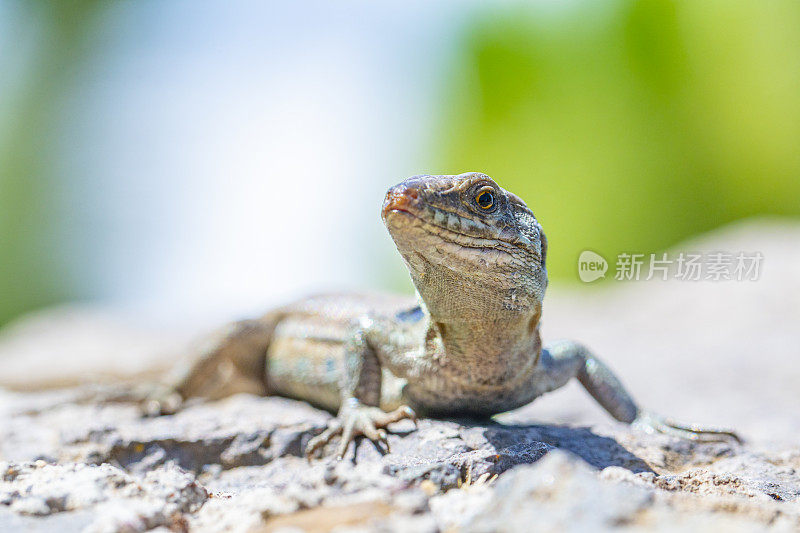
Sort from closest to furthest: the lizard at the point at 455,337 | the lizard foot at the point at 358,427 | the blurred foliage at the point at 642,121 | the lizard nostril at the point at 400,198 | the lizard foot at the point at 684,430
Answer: the lizard nostril at the point at 400,198
the lizard at the point at 455,337
the lizard foot at the point at 358,427
the lizard foot at the point at 684,430
the blurred foliage at the point at 642,121

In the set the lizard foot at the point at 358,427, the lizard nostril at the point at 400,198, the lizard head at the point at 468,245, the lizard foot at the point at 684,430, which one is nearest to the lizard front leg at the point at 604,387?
the lizard foot at the point at 684,430

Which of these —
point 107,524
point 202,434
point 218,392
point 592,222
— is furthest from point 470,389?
point 592,222

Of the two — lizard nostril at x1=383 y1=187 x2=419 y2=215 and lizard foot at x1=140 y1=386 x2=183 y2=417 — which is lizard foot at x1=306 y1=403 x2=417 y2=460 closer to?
lizard nostril at x1=383 y1=187 x2=419 y2=215

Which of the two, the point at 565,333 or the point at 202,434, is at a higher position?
the point at 202,434

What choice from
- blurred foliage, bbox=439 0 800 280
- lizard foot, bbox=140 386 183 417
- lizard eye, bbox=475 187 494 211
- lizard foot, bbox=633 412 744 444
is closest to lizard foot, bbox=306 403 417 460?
lizard eye, bbox=475 187 494 211

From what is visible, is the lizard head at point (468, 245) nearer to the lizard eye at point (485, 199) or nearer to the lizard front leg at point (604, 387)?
the lizard eye at point (485, 199)

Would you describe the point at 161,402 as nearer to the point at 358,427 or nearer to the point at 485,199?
the point at 358,427

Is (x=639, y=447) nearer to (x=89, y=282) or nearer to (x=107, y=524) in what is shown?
(x=107, y=524)

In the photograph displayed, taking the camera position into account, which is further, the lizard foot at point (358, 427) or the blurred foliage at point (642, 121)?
the blurred foliage at point (642, 121)
